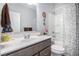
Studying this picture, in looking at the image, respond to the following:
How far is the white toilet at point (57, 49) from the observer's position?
1.61m

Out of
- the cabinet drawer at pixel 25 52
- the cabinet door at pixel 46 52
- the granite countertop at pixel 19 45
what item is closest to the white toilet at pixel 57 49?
the cabinet door at pixel 46 52

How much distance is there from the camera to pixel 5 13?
1584 millimetres

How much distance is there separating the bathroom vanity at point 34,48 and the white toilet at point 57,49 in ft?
0.18

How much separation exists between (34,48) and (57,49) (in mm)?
324

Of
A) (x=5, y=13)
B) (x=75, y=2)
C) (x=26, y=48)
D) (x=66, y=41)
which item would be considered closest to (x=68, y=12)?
(x=75, y=2)

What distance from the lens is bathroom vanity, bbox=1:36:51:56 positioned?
50.9 inches

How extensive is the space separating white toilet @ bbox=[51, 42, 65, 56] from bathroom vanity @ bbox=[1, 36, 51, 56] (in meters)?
0.06

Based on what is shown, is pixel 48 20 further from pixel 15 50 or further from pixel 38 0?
pixel 15 50

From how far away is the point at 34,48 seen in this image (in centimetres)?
156

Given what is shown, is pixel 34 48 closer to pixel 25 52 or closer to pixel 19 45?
pixel 25 52

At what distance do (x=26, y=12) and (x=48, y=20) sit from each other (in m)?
0.33

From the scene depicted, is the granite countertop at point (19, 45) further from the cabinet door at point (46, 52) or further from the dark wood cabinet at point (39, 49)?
the cabinet door at point (46, 52)

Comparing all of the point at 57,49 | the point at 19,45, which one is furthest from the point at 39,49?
the point at 19,45

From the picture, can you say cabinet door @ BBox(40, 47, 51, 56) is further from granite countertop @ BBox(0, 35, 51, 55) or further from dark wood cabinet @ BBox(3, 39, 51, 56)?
granite countertop @ BBox(0, 35, 51, 55)
